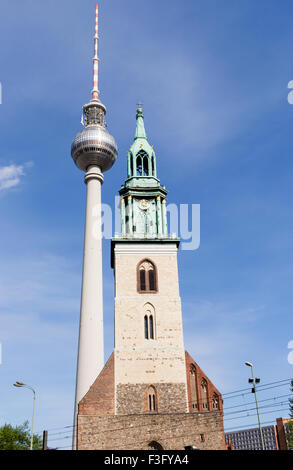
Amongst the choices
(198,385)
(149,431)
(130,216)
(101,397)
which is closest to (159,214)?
(130,216)

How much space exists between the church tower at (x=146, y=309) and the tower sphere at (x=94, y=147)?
13.9 m

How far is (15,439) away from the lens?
62.8 meters

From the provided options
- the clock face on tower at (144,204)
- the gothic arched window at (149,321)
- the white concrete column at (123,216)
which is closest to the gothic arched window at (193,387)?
the gothic arched window at (149,321)

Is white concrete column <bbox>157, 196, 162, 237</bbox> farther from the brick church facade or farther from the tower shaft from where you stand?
the tower shaft

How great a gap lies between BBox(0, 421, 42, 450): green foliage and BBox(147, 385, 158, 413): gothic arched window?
28.3 meters

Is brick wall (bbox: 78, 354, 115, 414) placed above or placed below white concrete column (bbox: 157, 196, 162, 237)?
below

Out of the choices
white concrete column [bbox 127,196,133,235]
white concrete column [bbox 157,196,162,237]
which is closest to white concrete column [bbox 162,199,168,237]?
white concrete column [bbox 157,196,162,237]

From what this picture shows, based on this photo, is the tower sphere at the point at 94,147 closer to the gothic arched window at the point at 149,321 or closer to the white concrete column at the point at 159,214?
the white concrete column at the point at 159,214

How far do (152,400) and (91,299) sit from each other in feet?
56.0

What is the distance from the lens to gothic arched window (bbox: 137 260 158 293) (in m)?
46.5

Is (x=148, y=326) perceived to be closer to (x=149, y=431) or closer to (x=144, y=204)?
(x=149, y=431)

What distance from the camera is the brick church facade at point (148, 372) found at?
39500 millimetres
